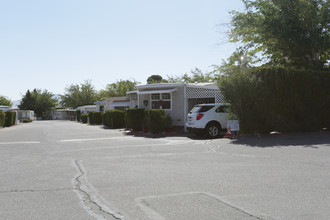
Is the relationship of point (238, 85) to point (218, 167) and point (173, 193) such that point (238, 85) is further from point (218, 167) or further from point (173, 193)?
point (173, 193)

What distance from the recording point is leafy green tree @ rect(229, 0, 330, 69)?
17359 millimetres

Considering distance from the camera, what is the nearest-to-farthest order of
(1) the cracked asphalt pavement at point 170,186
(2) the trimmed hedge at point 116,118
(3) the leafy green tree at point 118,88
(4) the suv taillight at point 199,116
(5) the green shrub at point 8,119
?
(1) the cracked asphalt pavement at point 170,186, (4) the suv taillight at point 199,116, (2) the trimmed hedge at point 116,118, (5) the green shrub at point 8,119, (3) the leafy green tree at point 118,88

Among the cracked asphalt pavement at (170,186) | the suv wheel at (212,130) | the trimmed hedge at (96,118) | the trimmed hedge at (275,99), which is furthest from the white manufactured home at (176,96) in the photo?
the trimmed hedge at (96,118)

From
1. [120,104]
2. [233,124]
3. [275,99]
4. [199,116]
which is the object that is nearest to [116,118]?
[120,104]

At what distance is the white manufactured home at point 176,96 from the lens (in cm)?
1888

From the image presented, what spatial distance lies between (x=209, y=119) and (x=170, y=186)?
974 centimetres

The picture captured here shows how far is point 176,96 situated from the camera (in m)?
19.9

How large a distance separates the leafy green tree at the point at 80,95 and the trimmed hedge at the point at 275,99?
6312 centimetres

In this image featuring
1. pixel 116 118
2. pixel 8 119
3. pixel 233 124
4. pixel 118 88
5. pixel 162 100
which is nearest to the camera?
pixel 233 124

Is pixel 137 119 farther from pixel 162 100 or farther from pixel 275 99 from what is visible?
pixel 275 99

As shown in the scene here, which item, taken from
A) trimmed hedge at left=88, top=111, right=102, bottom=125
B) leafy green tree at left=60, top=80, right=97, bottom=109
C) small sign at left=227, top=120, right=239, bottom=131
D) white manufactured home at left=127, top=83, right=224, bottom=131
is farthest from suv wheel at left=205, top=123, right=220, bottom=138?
leafy green tree at left=60, top=80, right=97, bottom=109

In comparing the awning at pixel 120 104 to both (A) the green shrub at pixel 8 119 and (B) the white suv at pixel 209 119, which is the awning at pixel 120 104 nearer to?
(A) the green shrub at pixel 8 119

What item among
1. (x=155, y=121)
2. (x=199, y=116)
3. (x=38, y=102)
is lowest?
(x=155, y=121)

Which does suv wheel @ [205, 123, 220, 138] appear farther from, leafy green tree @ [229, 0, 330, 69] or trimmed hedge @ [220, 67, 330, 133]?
leafy green tree @ [229, 0, 330, 69]
